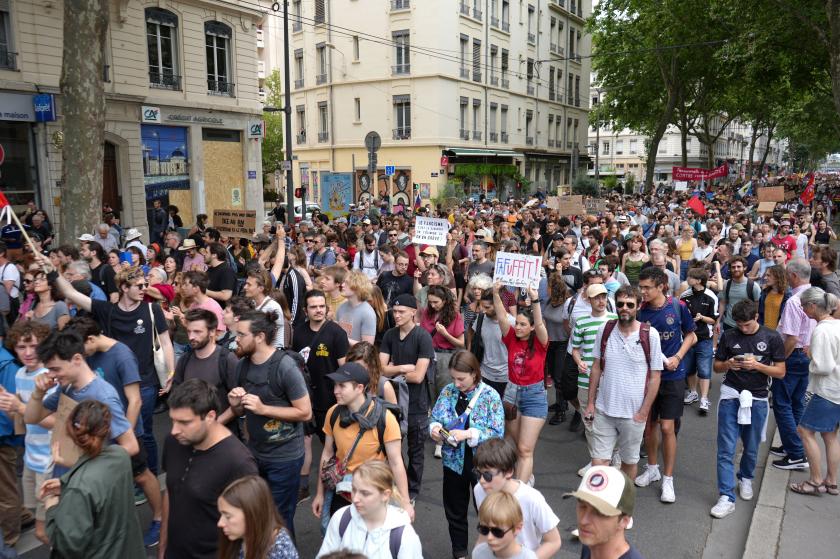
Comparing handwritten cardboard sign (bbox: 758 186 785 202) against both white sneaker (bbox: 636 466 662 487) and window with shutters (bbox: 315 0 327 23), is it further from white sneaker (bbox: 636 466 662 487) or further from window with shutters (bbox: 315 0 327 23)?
window with shutters (bbox: 315 0 327 23)

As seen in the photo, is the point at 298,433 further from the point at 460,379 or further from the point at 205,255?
the point at 205,255

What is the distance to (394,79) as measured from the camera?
121 feet

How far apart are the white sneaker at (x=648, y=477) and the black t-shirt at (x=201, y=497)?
3.84 m

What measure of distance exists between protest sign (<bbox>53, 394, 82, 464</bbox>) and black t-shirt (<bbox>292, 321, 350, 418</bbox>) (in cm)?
184

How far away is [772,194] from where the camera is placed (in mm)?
19422

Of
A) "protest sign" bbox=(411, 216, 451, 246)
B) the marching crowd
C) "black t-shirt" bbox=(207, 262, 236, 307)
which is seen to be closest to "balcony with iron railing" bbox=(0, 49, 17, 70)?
the marching crowd

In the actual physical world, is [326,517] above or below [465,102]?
below

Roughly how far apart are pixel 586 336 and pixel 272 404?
3.43 meters

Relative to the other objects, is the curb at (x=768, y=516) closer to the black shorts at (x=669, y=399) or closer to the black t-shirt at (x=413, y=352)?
the black shorts at (x=669, y=399)

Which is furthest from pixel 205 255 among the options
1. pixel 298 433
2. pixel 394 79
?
pixel 394 79

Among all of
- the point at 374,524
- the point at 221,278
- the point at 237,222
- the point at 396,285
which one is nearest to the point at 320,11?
the point at 237,222

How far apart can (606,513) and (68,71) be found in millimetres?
12079

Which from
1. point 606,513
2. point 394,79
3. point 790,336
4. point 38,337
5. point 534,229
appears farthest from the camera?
point 394,79

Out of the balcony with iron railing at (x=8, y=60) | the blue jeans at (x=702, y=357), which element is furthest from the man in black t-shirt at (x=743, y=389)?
the balcony with iron railing at (x=8, y=60)
